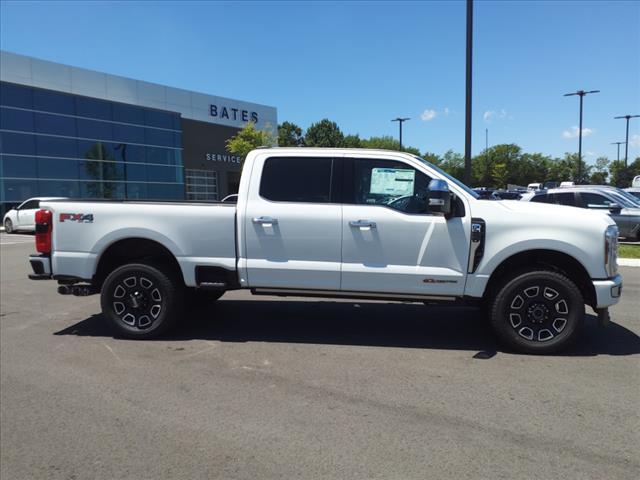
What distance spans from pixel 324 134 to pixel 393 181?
2516 inches

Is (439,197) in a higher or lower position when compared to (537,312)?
higher

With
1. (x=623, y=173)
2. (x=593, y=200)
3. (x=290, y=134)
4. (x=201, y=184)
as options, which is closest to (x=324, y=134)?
(x=290, y=134)

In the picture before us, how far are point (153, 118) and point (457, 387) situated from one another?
1420 inches

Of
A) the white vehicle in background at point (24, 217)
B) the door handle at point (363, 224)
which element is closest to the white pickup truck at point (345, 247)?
the door handle at point (363, 224)

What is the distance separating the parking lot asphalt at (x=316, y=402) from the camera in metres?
2.98

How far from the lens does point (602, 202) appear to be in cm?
1470

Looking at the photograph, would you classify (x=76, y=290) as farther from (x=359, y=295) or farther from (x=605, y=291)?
(x=605, y=291)

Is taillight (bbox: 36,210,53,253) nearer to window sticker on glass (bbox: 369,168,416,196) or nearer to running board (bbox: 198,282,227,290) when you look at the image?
running board (bbox: 198,282,227,290)

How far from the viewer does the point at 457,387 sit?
410cm

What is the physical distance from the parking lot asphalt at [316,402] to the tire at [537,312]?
0.18 metres

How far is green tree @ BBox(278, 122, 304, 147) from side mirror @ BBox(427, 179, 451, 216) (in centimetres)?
7445

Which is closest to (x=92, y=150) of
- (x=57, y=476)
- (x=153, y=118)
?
(x=153, y=118)

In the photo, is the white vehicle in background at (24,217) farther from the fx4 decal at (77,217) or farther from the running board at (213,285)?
the running board at (213,285)

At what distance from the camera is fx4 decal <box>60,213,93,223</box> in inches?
216
